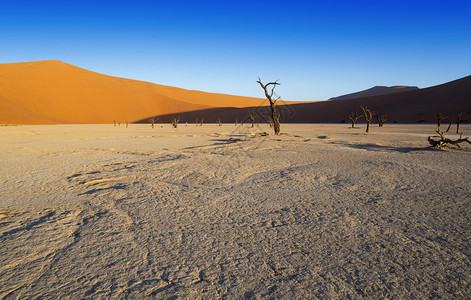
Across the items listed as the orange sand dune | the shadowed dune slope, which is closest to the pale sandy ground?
the shadowed dune slope

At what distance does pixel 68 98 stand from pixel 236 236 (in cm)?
6710

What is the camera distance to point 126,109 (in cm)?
6225

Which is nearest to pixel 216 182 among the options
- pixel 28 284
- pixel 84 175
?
pixel 84 175

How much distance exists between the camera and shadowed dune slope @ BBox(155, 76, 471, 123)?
43.2m

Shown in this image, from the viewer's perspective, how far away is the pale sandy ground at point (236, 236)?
65.1 inches

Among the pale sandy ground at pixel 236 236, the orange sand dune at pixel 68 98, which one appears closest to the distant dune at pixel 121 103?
the orange sand dune at pixel 68 98

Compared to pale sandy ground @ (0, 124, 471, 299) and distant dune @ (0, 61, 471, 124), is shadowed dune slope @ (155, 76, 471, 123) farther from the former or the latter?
pale sandy ground @ (0, 124, 471, 299)

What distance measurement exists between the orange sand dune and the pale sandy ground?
47.5 metres

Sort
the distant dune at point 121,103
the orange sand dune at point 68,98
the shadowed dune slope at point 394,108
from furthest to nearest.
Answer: the orange sand dune at point 68,98 → the distant dune at point 121,103 → the shadowed dune slope at point 394,108

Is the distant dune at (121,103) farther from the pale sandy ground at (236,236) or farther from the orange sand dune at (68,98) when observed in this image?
the pale sandy ground at (236,236)

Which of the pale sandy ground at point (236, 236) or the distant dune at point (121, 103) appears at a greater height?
the distant dune at point (121, 103)

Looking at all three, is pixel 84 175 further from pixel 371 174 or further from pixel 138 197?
pixel 371 174

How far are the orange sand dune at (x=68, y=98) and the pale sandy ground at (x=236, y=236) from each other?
47.5 m

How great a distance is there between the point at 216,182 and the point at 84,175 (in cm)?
236
